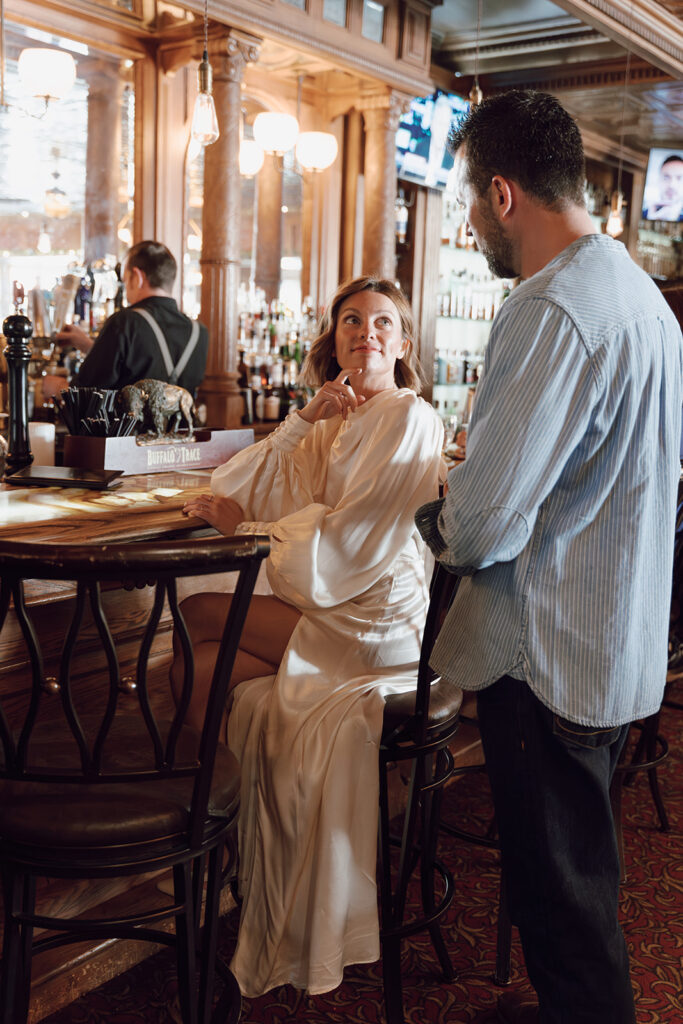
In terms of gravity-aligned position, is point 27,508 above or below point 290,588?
above

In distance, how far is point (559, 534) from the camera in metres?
1.49

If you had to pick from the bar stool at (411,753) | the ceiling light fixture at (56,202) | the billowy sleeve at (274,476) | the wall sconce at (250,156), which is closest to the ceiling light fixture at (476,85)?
the billowy sleeve at (274,476)

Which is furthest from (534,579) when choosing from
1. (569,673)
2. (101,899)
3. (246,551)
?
(101,899)

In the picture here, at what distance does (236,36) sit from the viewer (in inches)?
188

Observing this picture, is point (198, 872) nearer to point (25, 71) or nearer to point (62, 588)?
point (62, 588)

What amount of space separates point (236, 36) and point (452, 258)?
11.3ft

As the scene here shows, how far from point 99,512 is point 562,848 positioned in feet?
4.15

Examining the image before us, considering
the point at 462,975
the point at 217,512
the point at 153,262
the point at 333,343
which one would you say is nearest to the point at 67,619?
the point at 217,512

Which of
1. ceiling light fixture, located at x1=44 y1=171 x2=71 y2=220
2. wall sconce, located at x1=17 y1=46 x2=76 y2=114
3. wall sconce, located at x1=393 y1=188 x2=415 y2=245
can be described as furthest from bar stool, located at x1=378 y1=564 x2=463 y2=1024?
wall sconce, located at x1=393 y1=188 x2=415 y2=245

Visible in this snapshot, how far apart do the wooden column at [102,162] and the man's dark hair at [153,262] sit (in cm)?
156

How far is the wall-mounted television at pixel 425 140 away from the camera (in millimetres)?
6660

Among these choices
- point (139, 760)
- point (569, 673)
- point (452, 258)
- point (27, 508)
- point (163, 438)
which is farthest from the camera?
point (452, 258)

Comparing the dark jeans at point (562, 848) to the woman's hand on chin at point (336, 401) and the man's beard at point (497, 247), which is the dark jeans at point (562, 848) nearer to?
the man's beard at point (497, 247)

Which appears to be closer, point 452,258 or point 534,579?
point 534,579
